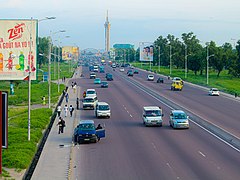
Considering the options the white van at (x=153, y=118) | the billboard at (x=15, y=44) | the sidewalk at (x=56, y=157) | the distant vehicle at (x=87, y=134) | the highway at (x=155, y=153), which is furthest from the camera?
the billboard at (x=15, y=44)

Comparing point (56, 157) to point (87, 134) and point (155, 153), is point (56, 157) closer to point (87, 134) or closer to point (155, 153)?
point (87, 134)

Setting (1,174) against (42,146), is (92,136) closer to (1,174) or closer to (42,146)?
(42,146)

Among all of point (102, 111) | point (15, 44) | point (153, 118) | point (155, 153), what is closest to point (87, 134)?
point (155, 153)

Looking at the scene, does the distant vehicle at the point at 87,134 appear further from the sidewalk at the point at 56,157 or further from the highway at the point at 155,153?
the sidewalk at the point at 56,157

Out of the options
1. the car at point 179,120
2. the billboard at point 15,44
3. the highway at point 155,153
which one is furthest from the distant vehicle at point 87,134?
the billboard at point 15,44

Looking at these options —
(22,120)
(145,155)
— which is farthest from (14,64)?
(145,155)

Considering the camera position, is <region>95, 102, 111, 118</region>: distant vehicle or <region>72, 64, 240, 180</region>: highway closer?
<region>72, 64, 240, 180</region>: highway

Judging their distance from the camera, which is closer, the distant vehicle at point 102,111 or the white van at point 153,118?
the white van at point 153,118

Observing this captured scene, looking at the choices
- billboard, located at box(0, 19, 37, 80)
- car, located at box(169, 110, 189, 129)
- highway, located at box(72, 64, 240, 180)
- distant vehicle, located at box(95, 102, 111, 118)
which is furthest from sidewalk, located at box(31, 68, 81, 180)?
billboard, located at box(0, 19, 37, 80)

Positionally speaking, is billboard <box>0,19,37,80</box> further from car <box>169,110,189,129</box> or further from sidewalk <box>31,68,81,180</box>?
car <box>169,110,189,129</box>

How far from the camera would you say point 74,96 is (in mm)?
70438

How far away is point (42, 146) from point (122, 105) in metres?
26.7

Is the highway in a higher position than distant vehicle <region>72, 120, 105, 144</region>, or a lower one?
lower

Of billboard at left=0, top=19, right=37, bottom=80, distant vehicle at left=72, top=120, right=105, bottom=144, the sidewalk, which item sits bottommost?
the sidewalk
